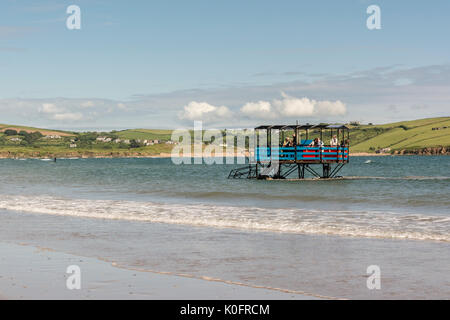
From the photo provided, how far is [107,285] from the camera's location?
34.3 feet

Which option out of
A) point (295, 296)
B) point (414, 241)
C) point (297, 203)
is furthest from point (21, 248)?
point (297, 203)

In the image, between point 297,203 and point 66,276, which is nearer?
point 66,276

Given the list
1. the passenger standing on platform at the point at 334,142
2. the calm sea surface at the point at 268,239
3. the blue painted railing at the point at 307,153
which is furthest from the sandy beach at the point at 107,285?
the passenger standing on platform at the point at 334,142

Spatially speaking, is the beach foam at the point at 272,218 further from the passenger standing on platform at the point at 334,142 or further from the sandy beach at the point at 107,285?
the passenger standing on platform at the point at 334,142

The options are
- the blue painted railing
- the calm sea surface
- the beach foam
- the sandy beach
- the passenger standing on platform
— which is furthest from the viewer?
the passenger standing on platform

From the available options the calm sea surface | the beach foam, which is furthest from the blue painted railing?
the beach foam

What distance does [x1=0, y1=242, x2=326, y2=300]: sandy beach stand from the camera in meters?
9.66

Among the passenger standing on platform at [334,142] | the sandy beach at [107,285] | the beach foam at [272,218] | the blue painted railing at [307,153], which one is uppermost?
the passenger standing on platform at [334,142]

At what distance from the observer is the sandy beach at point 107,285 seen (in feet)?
31.7

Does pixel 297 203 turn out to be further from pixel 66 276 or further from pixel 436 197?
pixel 66 276

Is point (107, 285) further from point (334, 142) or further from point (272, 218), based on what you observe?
point (334, 142)

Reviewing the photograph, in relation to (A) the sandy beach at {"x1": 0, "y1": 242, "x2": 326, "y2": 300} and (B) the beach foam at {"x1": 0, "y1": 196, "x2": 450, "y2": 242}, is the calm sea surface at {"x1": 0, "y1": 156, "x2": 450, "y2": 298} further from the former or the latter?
(A) the sandy beach at {"x1": 0, "y1": 242, "x2": 326, "y2": 300}

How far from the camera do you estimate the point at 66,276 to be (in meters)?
11.2

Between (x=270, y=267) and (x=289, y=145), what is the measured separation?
4184 cm
